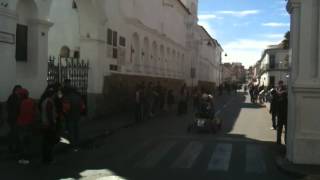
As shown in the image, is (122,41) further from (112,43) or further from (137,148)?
(137,148)

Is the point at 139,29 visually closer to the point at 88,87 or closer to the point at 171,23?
the point at 88,87

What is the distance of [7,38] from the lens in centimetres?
1761

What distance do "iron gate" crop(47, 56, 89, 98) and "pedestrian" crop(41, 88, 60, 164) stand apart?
318 inches

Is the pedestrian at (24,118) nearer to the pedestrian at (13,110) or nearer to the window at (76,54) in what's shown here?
the pedestrian at (13,110)

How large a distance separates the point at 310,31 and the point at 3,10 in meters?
8.62

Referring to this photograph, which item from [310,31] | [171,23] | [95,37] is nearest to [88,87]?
[95,37]

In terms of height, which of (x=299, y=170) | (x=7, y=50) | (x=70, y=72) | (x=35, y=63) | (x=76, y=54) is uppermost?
(x=76, y=54)

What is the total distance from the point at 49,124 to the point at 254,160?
4989 mm

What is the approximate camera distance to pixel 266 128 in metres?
24.9

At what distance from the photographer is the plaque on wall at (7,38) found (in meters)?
17.3

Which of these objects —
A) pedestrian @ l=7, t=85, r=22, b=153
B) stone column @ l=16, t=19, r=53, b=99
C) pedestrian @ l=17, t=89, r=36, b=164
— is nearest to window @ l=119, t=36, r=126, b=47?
stone column @ l=16, t=19, r=53, b=99

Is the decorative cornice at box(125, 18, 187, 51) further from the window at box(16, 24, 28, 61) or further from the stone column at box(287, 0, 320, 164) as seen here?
the stone column at box(287, 0, 320, 164)

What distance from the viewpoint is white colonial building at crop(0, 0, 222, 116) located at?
19.3 m

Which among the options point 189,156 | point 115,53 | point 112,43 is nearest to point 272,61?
point 115,53
